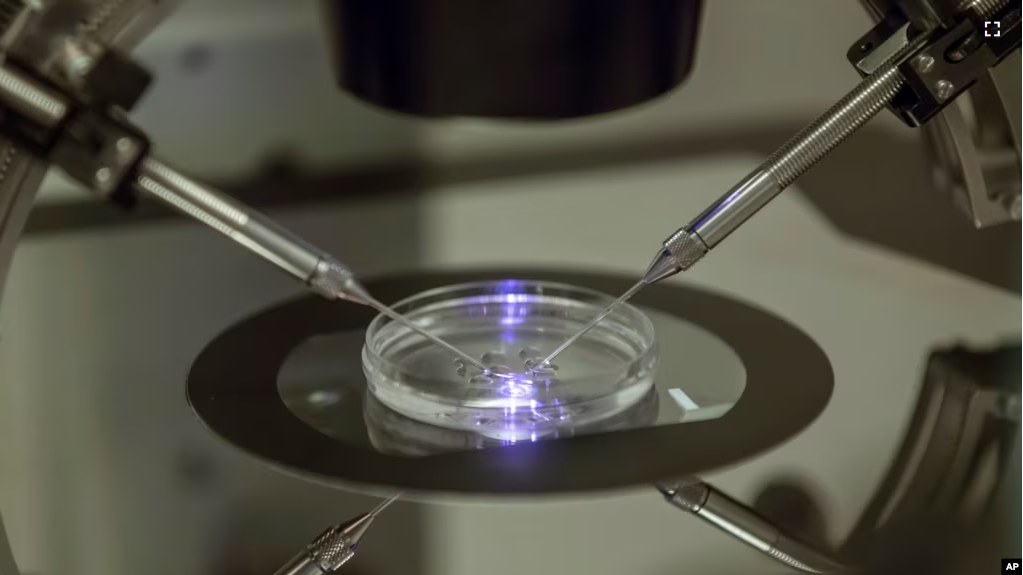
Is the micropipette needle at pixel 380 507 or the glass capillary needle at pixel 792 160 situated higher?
the glass capillary needle at pixel 792 160

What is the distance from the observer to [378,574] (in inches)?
18.6

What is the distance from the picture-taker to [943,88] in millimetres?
505

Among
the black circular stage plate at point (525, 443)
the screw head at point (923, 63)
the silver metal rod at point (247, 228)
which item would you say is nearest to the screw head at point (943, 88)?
the screw head at point (923, 63)

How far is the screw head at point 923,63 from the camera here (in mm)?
497

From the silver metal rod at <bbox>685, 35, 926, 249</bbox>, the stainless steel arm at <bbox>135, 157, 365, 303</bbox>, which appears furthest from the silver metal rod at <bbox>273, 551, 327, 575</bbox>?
the silver metal rod at <bbox>685, 35, 926, 249</bbox>

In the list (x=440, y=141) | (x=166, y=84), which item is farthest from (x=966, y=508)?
(x=166, y=84)

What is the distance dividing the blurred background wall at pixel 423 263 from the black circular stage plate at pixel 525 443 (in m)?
0.01

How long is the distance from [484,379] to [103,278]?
0.33 meters

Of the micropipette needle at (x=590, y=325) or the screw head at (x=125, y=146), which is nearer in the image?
the screw head at (x=125, y=146)

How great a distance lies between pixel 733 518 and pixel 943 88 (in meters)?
0.21

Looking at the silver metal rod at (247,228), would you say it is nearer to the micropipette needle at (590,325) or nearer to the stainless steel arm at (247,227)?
the stainless steel arm at (247,227)

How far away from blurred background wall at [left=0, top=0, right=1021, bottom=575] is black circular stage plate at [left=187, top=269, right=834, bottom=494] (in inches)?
0.5

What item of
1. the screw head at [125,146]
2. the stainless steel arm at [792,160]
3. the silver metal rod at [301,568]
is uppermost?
the stainless steel arm at [792,160]

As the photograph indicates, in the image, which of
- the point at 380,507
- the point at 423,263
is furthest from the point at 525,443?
the point at 423,263
